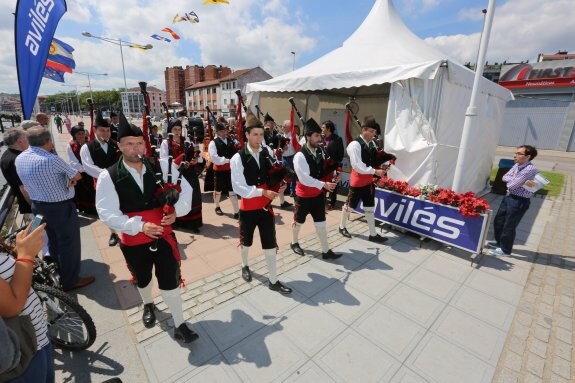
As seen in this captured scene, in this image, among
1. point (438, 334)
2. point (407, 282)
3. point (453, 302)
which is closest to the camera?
point (438, 334)

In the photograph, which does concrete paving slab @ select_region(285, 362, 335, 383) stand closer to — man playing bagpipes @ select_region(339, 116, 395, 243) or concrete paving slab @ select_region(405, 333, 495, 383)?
concrete paving slab @ select_region(405, 333, 495, 383)

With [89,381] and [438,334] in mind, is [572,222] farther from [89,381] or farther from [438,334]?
[89,381]

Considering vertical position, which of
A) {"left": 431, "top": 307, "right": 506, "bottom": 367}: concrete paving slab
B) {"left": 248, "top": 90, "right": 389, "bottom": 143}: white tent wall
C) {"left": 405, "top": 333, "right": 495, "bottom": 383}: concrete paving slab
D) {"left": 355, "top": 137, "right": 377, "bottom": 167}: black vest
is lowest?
{"left": 405, "top": 333, "right": 495, "bottom": 383}: concrete paving slab

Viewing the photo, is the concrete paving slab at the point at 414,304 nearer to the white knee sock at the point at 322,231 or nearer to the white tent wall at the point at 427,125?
the white knee sock at the point at 322,231

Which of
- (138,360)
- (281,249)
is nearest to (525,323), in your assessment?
(281,249)

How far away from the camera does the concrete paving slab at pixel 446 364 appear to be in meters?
2.59

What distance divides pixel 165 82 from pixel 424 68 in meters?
98.9

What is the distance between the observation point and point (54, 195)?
333 cm

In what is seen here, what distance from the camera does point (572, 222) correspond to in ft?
22.0

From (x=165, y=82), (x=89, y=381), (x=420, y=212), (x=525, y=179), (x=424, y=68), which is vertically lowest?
(x=89, y=381)

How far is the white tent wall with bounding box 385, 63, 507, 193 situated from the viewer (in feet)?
19.2

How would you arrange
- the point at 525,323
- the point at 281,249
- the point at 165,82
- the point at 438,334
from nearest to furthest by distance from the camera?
Result: 1. the point at 438,334
2. the point at 525,323
3. the point at 281,249
4. the point at 165,82

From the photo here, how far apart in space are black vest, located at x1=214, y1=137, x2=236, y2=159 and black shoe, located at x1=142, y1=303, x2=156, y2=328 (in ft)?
12.0

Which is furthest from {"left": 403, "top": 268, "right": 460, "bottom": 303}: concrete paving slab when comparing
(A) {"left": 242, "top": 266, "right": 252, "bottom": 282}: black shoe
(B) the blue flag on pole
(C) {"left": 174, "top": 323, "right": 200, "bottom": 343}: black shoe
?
(B) the blue flag on pole
